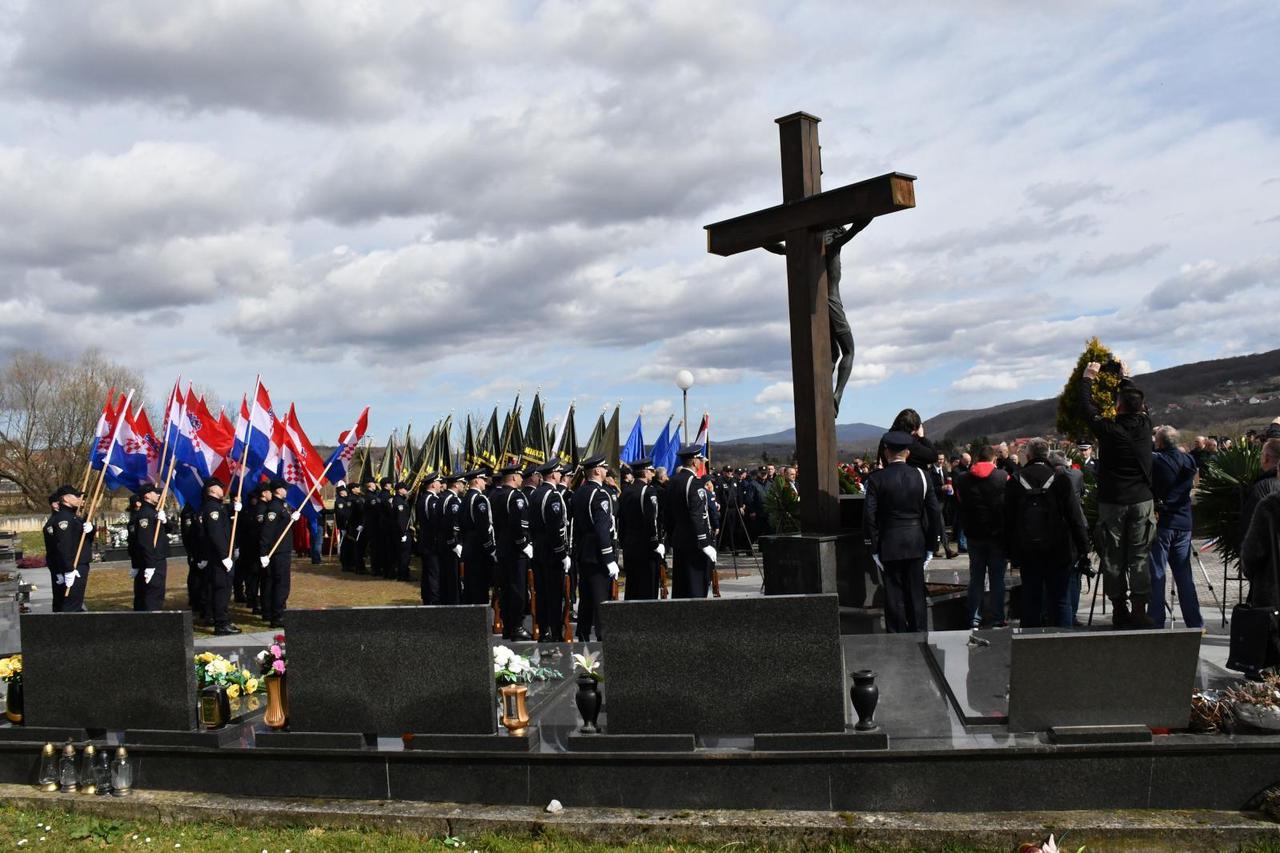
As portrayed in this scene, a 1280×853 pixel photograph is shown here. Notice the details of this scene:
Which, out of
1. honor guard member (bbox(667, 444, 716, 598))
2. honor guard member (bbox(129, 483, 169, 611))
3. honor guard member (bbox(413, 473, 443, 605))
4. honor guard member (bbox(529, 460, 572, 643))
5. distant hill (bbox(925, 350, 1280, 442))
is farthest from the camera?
distant hill (bbox(925, 350, 1280, 442))

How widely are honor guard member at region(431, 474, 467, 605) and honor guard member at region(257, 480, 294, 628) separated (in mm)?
1951

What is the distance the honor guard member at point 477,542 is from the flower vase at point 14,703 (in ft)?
19.5

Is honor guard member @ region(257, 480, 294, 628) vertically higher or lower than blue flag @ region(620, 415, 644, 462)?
lower

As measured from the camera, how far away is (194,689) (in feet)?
19.0

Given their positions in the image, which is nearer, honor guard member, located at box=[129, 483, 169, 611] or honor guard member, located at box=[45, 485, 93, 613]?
honor guard member, located at box=[45, 485, 93, 613]

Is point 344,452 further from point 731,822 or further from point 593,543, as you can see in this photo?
point 731,822

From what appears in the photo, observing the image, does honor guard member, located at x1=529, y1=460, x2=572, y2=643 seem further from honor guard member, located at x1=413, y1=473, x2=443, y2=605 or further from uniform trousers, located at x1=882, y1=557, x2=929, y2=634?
uniform trousers, located at x1=882, y1=557, x2=929, y2=634

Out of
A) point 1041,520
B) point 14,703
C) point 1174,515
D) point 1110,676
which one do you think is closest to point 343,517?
point 14,703

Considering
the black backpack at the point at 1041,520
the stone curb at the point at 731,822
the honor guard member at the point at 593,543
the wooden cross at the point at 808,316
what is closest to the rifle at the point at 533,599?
the honor guard member at the point at 593,543

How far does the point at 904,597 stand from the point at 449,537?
693 cm

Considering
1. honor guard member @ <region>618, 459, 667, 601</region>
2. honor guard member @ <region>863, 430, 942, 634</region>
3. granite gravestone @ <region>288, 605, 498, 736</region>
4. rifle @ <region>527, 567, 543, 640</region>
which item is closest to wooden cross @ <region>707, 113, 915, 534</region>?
honor guard member @ <region>863, 430, 942, 634</region>

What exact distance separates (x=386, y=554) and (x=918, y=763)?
15.7m

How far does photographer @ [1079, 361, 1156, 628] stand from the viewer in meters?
7.39

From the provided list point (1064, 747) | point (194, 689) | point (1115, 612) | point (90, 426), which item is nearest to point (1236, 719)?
point (1064, 747)
